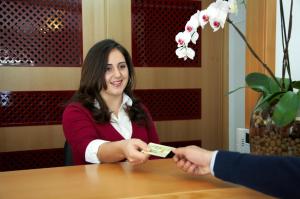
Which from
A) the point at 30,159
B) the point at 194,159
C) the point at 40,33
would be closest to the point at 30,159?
the point at 30,159

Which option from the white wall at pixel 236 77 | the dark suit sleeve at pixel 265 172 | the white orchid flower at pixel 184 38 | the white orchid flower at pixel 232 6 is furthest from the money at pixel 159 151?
the white wall at pixel 236 77

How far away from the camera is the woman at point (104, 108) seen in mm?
1451

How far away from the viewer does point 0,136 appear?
6.80 ft

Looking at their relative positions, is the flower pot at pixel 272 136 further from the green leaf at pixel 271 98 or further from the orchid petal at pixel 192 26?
the orchid petal at pixel 192 26

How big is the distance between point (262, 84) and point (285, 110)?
6.8 inches

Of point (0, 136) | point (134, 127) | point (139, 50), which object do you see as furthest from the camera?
point (139, 50)

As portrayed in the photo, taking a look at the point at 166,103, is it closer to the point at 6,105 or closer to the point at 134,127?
the point at 134,127

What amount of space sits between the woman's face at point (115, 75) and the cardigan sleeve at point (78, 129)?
19 centimetres

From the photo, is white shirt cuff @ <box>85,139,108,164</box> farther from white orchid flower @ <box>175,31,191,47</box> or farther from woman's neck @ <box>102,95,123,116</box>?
white orchid flower @ <box>175,31,191,47</box>

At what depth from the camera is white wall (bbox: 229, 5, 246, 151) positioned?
99.1 inches

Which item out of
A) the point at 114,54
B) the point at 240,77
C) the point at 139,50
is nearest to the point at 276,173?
the point at 114,54

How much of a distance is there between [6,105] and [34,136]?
277mm

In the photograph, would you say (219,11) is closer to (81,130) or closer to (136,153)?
(136,153)

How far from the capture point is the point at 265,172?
725 millimetres
